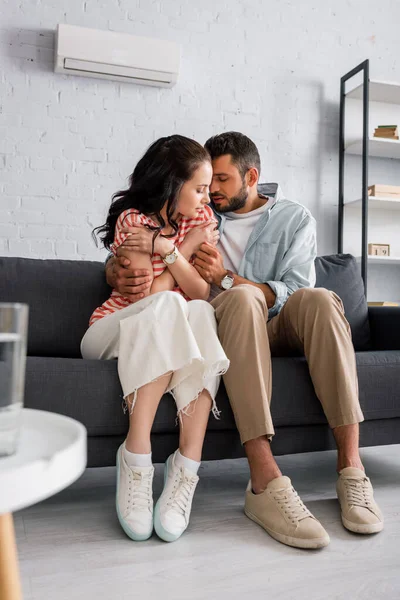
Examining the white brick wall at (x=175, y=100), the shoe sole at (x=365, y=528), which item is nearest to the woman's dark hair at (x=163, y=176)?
the shoe sole at (x=365, y=528)

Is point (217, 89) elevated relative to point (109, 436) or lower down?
elevated

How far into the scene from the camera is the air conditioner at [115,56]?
314cm

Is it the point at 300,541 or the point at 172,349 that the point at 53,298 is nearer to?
the point at 172,349

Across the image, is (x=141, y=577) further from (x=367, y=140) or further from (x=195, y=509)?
(x=367, y=140)

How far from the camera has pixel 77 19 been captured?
3291 mm

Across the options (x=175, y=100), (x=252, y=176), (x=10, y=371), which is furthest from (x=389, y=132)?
(x=10, y=371)

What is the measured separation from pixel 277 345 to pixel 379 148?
2476 millimetres

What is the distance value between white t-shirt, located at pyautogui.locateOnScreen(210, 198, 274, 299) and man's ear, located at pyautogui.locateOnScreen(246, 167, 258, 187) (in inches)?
3.4

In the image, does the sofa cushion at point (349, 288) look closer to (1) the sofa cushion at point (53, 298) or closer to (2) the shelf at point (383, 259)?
(1) the sofa cushion at point (53, 298)

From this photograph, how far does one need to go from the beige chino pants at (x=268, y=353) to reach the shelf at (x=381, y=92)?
8.39 feet

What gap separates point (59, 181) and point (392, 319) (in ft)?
6.52

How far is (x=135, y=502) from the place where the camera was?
132 centimetres

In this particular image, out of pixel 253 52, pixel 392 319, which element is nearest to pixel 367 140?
pixel 253 52

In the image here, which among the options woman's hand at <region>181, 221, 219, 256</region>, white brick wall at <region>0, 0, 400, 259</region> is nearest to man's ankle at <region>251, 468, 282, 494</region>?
woman's hand at <region>181, 221, 219, 256</region>
